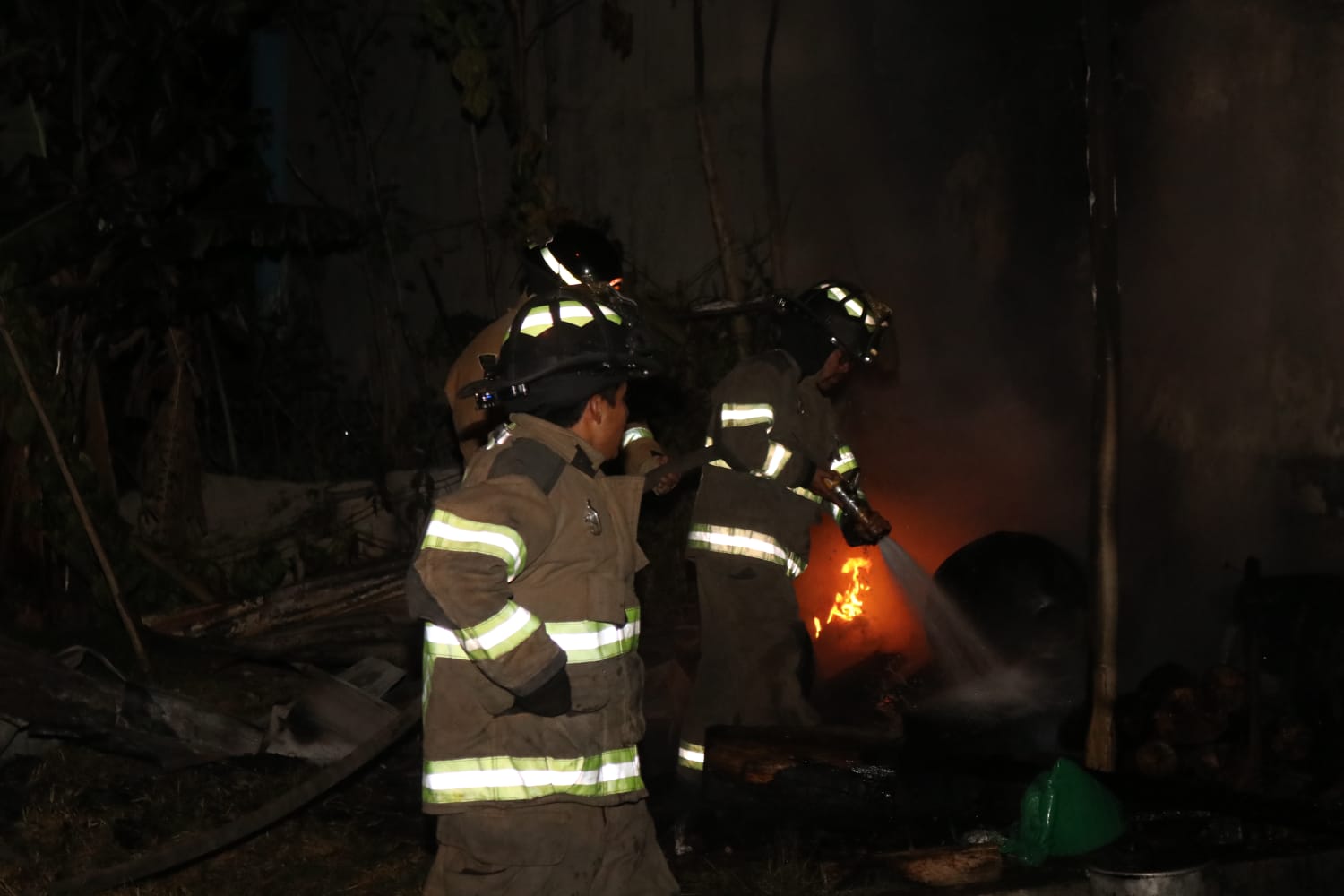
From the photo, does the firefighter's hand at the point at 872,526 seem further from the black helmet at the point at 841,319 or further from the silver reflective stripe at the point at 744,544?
the black helmet at the point at 841,319

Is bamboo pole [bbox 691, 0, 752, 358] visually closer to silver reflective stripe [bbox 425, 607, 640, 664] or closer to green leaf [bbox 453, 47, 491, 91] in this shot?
green leaf [bbox 453, 47, 491, 91]

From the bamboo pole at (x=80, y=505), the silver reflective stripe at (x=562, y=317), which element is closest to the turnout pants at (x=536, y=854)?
the silver reflective stripe at (x=562, y=317)

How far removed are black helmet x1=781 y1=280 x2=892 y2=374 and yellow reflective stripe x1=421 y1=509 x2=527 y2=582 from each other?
3.09m

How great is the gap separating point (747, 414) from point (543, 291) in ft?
3.48

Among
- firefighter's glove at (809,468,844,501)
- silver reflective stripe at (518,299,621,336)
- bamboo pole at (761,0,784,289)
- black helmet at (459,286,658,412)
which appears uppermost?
bamboo pole at (761,0,784,289)

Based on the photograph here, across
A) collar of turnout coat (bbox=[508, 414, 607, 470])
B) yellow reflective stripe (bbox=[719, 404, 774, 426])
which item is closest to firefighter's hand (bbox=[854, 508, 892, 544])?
yellow reflective stripe (bbox=[719, 404, 774, 426])

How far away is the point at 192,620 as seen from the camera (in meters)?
7.67

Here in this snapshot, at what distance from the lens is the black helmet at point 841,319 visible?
5.90 m

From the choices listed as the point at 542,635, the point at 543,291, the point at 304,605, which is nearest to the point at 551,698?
the point at 542,635

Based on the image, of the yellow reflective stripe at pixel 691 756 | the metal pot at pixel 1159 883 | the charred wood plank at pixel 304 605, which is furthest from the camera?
the charred wood plank at pixel 304 605

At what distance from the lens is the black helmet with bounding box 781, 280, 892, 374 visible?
5902 mm

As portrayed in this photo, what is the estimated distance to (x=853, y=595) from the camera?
7.52 metres

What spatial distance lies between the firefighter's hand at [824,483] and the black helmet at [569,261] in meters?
1.18

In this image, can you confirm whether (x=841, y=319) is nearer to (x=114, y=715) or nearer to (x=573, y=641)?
(x=573, y=641)
